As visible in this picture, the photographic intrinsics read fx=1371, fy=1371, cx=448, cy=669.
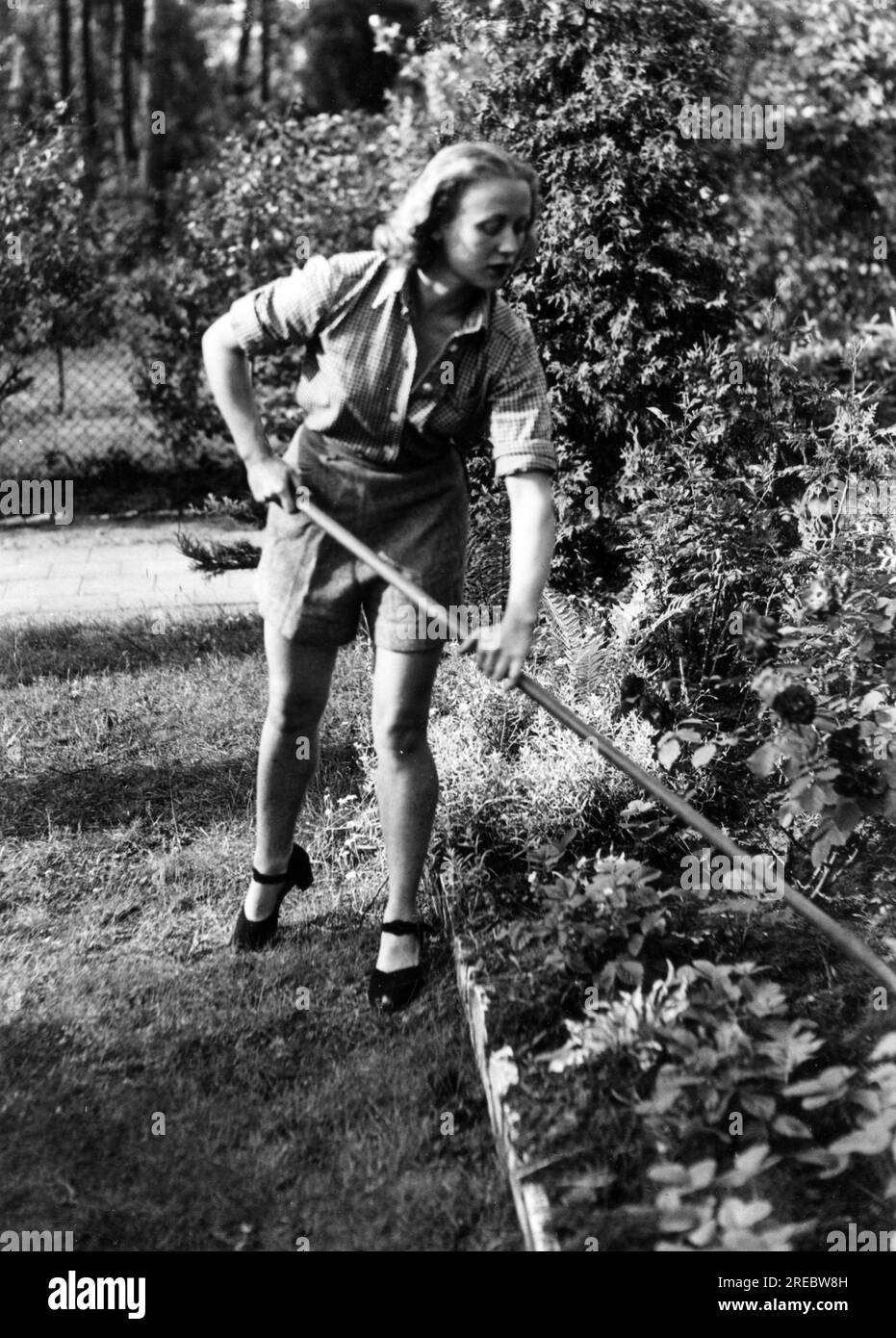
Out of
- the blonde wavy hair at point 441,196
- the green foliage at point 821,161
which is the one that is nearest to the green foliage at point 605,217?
the blonde wavy hair at point 441,196

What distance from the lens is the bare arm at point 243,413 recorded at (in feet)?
9.15

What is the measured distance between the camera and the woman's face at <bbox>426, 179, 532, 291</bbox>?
2.52 metres

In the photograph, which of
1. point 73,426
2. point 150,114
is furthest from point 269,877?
point 150,114

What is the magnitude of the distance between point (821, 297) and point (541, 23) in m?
3.92

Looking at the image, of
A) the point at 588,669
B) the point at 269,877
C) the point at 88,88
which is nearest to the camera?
the point at 269,877

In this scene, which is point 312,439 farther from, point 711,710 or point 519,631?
point 711,710

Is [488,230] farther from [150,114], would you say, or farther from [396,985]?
[150,114]

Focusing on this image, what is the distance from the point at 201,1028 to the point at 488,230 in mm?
1822

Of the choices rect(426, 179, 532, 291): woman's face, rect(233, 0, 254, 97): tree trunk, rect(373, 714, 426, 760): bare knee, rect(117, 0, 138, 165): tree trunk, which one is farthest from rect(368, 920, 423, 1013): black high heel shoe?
rect(233, 0, 254, 97): tree trunk

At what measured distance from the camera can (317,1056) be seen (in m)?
2.99

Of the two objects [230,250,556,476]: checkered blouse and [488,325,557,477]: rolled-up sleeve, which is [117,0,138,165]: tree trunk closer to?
[230,250,556,476]: checkered blouse

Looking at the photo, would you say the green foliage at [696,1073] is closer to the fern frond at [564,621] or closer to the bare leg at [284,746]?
the bare leg at [284,746]

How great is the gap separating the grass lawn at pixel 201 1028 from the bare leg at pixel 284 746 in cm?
26

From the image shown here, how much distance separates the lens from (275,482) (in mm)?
2811
